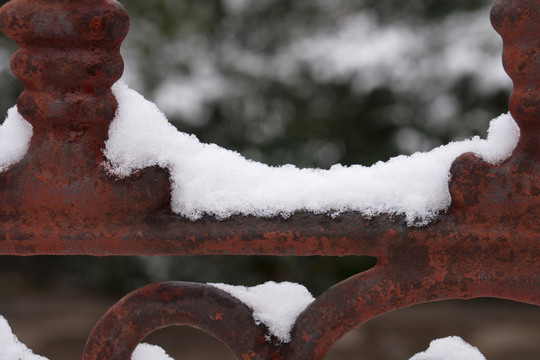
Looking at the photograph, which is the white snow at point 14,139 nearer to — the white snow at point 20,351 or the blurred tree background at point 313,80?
the white snow at point 20,351

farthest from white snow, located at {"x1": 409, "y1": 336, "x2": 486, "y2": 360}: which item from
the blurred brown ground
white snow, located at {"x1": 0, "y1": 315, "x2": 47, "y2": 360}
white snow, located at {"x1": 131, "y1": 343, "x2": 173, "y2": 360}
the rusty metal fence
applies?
the blurred brown ground

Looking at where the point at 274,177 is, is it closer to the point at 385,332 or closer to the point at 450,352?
the point at 450,352

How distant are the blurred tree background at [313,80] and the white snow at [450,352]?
99.2 inches

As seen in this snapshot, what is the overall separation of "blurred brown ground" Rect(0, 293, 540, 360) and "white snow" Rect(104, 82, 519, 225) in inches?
102

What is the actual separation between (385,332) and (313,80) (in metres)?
1.42

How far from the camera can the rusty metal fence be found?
535 mm

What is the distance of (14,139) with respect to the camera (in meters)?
0.61

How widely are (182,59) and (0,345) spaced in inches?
117

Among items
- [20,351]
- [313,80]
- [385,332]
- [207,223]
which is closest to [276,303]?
[207,223]

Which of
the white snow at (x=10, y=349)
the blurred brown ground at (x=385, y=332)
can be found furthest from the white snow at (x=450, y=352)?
the blurred brown ground at (x=385, y=332)

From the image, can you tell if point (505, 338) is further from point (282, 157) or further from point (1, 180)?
point (1, 180)

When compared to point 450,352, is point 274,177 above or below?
above

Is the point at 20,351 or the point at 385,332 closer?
the point at 20,351

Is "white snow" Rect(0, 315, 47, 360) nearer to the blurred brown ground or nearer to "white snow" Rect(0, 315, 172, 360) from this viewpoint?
"white snow" Rect(0, 315, 172, 360)
